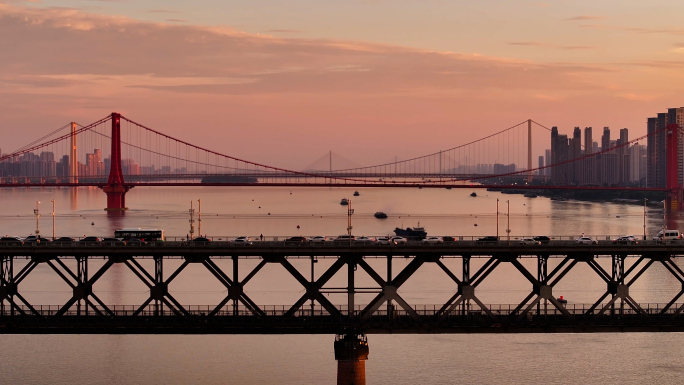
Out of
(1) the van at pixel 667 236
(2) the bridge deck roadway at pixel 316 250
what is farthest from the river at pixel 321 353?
(2) the bridge deck roadway at pixel 316 250

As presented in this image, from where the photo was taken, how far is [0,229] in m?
148

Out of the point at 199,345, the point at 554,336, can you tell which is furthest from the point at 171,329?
the point at 554,336

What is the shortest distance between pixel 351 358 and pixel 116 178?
5873 inches

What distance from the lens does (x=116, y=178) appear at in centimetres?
19162

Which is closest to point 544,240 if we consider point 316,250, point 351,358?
point 316,250

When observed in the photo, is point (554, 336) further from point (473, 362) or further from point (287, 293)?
point (287, 293)

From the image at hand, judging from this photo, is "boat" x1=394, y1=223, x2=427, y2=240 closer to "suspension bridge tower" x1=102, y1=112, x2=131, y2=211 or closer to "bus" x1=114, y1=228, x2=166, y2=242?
"bus" x1=114, y1=228, x2=166, y2=242

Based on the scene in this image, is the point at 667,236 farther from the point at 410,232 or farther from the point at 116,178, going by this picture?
the point at 116,178

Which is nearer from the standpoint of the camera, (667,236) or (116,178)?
(667,236)

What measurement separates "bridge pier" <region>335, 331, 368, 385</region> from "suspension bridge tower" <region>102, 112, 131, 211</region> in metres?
146

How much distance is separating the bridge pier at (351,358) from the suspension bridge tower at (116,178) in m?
146

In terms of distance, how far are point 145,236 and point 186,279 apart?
7.53m

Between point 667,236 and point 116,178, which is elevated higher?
point 116,178

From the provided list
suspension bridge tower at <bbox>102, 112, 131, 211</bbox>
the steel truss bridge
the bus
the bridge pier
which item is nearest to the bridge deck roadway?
the steel truss bridge
